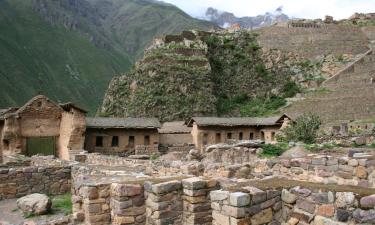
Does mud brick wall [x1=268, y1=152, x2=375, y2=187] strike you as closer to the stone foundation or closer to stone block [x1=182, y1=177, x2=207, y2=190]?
stone block [x1=182, y1=177, x2=207, y2=190]

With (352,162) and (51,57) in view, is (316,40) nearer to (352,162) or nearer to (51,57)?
(352,162)

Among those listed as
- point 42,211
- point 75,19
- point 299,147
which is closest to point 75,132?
point 299,147

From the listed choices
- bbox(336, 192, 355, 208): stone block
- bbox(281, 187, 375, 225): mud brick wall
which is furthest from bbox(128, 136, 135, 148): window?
bbox(336, 192, 355, 208): stone block

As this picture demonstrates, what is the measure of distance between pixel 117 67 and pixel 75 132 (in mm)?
121087

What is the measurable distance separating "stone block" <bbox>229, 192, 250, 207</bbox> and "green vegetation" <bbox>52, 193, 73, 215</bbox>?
6522mm

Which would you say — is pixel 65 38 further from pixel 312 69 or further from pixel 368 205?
pixel 368 205

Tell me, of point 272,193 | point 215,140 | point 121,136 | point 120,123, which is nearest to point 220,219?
point 272,193

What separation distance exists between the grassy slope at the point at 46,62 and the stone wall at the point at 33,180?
256ft

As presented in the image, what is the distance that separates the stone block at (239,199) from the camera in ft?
21.2

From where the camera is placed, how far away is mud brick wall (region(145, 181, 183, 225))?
768 cm

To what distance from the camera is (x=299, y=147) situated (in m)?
21.1

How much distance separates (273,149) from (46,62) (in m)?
112

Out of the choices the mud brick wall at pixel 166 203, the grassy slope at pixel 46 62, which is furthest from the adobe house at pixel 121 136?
the grassy slope at pixel 46 62

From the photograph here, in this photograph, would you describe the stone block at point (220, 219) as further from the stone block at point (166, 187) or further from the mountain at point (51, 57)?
the mountain at point (51, 57)
